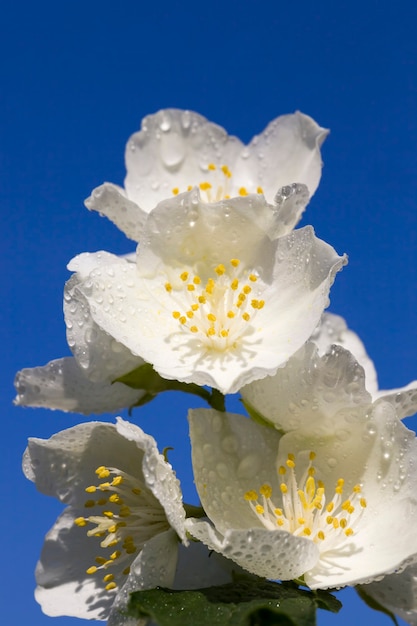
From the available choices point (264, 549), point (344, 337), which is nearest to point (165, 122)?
point (344, 337)

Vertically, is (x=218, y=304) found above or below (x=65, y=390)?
above

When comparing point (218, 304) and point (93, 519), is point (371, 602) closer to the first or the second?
point (93, 519)

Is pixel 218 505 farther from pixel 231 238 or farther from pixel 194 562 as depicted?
pixel 231 238

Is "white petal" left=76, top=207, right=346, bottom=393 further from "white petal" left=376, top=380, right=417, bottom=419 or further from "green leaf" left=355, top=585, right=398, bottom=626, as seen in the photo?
"green leaf" left=355, top=585, right=398, bottom=626

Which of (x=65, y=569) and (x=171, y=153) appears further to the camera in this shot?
(x=171, y=153)

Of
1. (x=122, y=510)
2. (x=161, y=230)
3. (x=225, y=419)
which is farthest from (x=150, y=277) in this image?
(x=122, y=510)

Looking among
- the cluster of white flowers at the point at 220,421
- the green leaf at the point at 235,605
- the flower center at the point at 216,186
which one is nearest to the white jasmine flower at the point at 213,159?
the flower center at the point at 216,186
